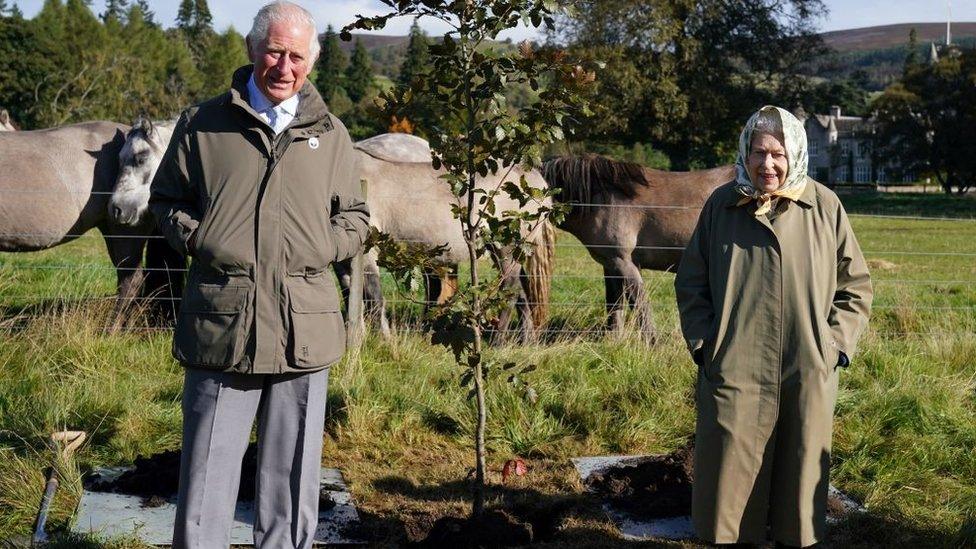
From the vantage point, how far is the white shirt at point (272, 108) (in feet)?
10.2

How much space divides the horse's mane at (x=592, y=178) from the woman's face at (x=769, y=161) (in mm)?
4544

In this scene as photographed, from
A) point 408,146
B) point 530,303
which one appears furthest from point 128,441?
point 408,146

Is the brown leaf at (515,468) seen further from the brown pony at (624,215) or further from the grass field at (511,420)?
the brown pony at (624,215)

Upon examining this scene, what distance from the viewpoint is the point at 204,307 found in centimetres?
303

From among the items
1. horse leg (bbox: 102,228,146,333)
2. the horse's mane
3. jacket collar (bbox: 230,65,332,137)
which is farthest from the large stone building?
jacket collar (bbox: 230,65,332,137)

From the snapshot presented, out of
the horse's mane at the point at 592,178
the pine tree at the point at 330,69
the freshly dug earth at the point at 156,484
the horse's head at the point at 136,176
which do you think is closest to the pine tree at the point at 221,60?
the pine tree at the point at 330,69

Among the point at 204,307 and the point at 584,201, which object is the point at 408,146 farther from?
the point at 204,307

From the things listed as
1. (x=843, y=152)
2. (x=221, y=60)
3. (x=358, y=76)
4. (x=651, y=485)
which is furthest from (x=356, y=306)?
(x=843, y=152)

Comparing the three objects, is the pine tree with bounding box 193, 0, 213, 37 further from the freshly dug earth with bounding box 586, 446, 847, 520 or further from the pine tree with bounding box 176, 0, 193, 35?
the freshly dug earth with bounding box 586, 446, 847, 520

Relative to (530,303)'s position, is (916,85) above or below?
above

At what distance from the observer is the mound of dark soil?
4086mm

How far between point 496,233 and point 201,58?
86143mm

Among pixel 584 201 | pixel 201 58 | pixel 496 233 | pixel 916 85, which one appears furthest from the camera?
pixel 201 58

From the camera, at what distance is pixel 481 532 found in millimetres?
4098
